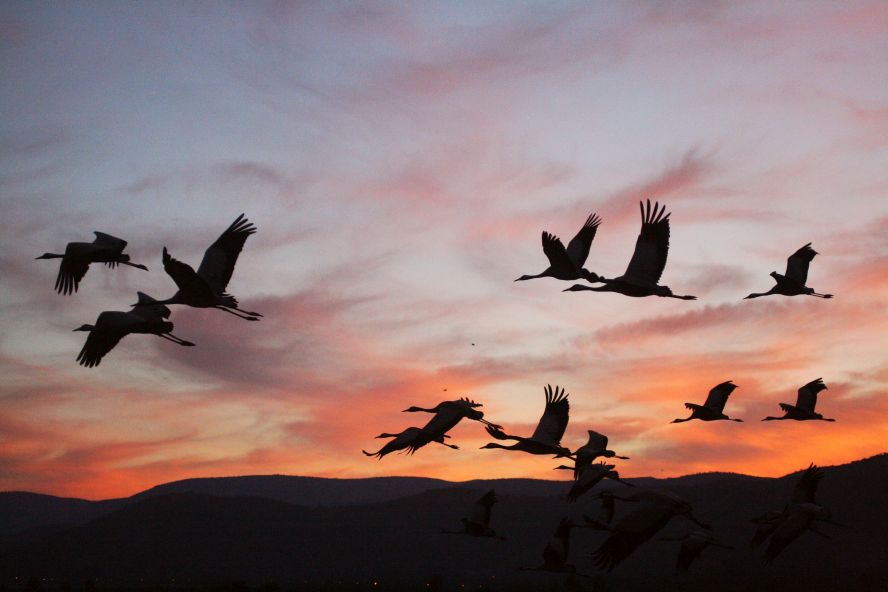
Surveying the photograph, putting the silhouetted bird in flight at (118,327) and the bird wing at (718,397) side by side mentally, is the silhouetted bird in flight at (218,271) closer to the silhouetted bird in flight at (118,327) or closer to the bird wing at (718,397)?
the silhouetted bird in flight at (118,327)

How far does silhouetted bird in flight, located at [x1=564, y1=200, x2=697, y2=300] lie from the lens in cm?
2186

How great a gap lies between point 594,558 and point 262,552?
297ft

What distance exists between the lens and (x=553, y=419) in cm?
2359

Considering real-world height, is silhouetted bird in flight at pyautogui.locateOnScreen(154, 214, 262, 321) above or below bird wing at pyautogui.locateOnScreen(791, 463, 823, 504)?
above

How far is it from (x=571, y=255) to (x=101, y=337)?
10503 mm

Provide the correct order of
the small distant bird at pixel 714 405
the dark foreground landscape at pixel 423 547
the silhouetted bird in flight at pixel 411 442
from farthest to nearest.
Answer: the dark foreground landscape at pixel 423 547 < the small distant bird at pixel 714 405 < the silhouetted bird in flight at pixel 411 442

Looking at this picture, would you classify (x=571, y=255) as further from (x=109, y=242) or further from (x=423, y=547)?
(x=423, y=547)

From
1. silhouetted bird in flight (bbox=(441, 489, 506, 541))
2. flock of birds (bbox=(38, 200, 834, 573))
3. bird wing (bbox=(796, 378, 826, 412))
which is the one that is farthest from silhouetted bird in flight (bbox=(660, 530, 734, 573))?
bird wing (bbox=(796, 378, 826, 412))

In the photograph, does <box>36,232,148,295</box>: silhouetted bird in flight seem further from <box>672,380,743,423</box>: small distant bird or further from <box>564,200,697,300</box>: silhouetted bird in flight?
<box>672,380,743,423</box>: small distant bird

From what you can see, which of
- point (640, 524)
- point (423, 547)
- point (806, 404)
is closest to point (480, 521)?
point (806, 404)

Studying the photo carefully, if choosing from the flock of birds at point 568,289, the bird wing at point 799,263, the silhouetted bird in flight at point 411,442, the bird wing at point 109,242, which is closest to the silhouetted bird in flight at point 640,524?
the flock of birds at point 568,289

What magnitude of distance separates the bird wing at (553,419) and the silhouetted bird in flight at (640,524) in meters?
9.70

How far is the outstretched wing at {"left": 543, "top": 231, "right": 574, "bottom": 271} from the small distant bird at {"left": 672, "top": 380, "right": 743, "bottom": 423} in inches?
215

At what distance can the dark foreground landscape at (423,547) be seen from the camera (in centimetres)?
6022
